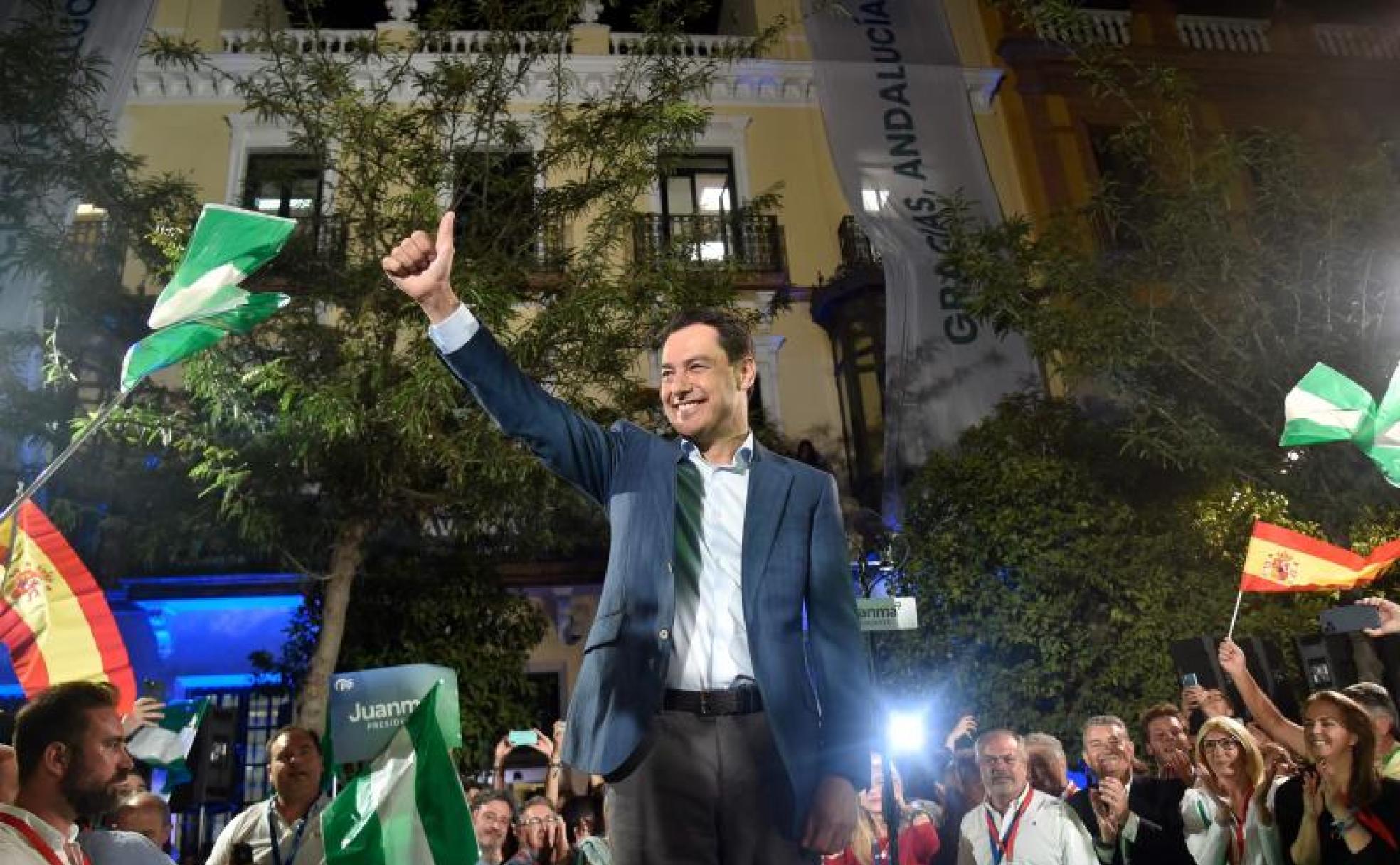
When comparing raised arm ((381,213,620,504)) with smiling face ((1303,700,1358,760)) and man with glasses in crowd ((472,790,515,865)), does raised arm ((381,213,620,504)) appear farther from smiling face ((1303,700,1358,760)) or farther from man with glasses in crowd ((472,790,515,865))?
man with glasses in crowd ((472,790,515,865))

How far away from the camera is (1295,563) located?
23.8ft

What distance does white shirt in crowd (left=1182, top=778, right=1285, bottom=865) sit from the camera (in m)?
4.63

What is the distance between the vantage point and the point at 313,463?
9453mm

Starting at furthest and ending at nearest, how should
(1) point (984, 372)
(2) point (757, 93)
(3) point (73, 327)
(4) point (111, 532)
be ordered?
(2) point (757, 93)
(1) point (984, 372)
(4) point (111, 532)
(3) point (73, 327)

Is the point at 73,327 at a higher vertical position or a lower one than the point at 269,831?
higher

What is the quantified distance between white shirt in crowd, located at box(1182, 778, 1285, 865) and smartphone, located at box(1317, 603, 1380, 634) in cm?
112

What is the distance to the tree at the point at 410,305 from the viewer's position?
8.50 meters

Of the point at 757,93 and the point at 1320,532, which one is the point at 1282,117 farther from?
the point at 1320,532

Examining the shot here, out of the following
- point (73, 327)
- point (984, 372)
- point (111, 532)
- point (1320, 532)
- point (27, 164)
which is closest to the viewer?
point (27, 164)

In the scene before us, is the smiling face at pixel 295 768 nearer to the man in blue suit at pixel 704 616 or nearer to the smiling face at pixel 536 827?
the smiling face at pixel 536 827

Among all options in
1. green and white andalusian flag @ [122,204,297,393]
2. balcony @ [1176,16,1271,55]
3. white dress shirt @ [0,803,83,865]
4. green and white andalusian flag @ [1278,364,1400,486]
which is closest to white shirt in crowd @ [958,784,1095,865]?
green and white andalusian flag @ [1278,364,1400,486]

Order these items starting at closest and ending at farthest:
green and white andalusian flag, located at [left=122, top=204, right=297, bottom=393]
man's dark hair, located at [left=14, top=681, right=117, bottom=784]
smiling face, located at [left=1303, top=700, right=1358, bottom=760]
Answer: man's dark hair, located at [left=14, top=681, right=117, bottom=784]
green and white andalusian flag, located at [left=122, top=204, right=297, bottom=393]
smiling face, located at [left=1303, top=700, right=1358, bottom=760]

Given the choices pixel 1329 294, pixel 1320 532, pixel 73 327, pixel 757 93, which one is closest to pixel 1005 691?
pixel 1320 532

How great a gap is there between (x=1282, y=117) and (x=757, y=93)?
9531mm
